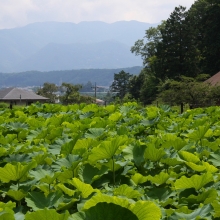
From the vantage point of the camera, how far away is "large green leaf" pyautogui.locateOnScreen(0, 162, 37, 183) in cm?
148

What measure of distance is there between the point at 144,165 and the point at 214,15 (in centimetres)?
3804

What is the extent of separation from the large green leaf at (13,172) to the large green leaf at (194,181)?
58 centimetres

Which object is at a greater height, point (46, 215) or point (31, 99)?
point (46, 215)

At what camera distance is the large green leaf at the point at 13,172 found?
4.85 feet

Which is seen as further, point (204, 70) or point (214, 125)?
point (204, 70)

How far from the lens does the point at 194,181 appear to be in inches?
55.4

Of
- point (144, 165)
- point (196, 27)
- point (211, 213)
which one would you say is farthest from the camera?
point (196, 27)

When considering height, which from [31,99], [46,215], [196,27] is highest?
[196,27]

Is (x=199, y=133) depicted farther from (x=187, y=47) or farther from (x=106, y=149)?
(x=187, y=47)

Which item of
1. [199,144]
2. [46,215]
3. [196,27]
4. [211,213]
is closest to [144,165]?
[199,144]

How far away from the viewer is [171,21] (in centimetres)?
3672

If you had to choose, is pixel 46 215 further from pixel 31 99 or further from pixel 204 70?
pixel 31 99

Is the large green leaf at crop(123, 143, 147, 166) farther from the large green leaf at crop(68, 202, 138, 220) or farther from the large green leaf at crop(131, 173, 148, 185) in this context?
the large green leaf at crop(68, 202, 138, 220)

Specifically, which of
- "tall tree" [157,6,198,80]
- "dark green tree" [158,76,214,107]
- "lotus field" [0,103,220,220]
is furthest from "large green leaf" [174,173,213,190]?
"tall tree" [157,6,198,80]
